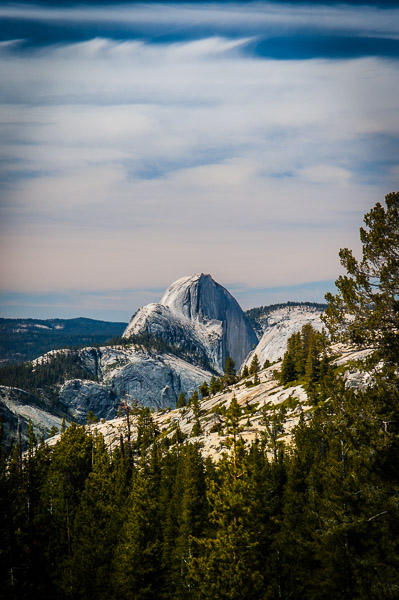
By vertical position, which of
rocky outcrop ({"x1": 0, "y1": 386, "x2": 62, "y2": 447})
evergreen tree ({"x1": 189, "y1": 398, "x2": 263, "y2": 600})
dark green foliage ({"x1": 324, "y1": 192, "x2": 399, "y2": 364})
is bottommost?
rocky outcrop ({"x1": 0, "y1": 386, "x2": 62, "y2": 447})

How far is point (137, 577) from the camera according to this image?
26984 millimetres

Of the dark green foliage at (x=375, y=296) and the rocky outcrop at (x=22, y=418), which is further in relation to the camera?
the rocky outcrop at (x=22, y=418)

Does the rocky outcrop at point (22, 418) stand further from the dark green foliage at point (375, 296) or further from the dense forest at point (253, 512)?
the dark green foliage at point (375, 296)

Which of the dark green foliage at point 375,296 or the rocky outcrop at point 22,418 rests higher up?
the dark green foliage at point 375,296

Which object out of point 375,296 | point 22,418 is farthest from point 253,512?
point 22,418

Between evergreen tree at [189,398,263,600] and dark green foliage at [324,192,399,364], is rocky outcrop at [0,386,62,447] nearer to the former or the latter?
evergreen tree at [189,398,263,600]

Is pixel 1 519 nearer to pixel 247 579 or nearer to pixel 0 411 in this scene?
pixel 247 579

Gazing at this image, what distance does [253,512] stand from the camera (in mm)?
21766

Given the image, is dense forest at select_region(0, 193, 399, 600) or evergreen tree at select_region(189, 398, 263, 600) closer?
dense forest at select_region(0, 193, 399, 600)

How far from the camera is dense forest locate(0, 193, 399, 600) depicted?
16.5 meters

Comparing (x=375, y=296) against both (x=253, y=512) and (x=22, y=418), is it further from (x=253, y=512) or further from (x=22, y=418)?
(x=22, y=418)

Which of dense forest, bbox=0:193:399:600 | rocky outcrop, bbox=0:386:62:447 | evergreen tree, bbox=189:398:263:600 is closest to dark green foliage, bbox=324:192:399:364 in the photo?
dense forest, bbox=0:193:399:600

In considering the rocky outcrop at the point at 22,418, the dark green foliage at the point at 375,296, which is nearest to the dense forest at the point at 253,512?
the dark green foliage at the point at 375,296

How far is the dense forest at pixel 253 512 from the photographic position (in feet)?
54.1
